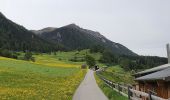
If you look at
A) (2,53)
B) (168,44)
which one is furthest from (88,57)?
(168,44)

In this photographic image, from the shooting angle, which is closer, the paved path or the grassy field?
the grassy field

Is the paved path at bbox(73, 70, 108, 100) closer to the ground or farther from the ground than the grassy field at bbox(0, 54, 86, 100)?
closer to the ground

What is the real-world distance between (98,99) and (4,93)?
7.56 m

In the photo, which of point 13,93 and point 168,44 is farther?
point 168,44

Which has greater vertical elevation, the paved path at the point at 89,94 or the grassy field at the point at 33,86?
the grassy field at the point at 33,86

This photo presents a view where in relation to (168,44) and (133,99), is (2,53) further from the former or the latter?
(133,99)

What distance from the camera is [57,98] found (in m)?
27.4

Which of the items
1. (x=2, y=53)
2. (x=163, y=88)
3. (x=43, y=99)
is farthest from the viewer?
(x=2, y=53)

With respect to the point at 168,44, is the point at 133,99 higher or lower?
lower

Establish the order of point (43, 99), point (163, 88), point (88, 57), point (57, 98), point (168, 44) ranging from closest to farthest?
1. point (163, 88)
2. point (43, 99)
3. point (57, 98)
4. point (168, 44)
5. point (88, 57)

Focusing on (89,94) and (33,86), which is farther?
(33,86)

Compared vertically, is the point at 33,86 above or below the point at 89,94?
above

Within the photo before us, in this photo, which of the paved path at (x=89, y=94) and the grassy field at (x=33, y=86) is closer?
the grassy field at (x=33, y=86)

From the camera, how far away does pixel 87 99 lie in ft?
97.1
